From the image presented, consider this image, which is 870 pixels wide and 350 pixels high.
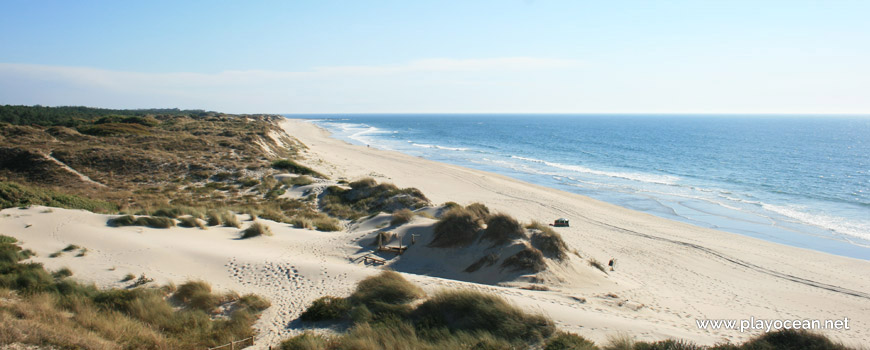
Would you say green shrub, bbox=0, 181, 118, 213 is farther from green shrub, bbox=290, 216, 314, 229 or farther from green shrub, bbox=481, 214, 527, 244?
green shrub, bbox=481, 214, 527, 244

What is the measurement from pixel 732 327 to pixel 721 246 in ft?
39.4

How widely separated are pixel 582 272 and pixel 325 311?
8.70 meters

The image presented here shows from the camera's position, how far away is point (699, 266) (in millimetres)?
18266

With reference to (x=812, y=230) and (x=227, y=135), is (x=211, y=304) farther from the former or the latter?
(x=227, y=135)

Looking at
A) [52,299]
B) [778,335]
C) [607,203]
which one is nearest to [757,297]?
[778,335]

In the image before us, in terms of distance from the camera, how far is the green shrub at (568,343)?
7602 mm

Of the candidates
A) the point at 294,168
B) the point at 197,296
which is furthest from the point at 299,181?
the point at 197,296

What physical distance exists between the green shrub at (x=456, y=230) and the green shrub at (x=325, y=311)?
21.8 feet

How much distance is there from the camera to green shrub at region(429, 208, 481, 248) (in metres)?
15.9

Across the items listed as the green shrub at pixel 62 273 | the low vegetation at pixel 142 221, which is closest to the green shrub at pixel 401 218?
the low vegetation at pixel 142 221

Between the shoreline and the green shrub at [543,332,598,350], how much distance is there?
4.60 meters

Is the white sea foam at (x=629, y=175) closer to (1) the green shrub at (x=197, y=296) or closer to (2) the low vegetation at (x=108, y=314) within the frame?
(1) the green shrub at (x=197, y=296)

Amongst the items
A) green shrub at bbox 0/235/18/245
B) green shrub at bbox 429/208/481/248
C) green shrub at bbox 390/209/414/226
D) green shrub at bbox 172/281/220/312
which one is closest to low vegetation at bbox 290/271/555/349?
green shrub at bbox 172/281/220/312

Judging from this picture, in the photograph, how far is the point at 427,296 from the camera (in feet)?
33.6
